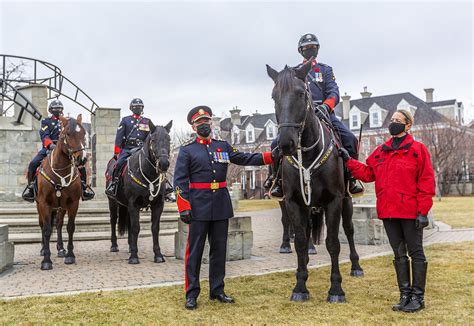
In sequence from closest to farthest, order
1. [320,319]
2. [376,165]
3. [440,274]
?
[320,319], [376,165], [440,274]

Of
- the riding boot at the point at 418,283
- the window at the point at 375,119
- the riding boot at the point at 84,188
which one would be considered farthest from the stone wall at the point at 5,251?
the window at the point at 375,119

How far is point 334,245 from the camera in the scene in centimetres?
645

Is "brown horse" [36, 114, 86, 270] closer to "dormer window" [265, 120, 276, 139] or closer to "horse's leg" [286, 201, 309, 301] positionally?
"horse's leg" [286, 201, 309, 301]

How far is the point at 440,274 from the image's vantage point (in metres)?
7.88

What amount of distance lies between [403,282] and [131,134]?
7.01 metres

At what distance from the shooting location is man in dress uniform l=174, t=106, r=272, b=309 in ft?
20.7

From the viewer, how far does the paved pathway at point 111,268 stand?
24.9 feet

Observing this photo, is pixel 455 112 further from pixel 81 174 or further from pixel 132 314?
pixel 132 314

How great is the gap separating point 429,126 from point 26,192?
4007cm

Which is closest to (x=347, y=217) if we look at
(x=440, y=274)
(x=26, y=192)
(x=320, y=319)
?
(x=440, y=274)

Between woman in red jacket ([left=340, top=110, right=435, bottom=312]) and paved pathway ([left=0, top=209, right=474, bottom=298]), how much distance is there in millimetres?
3072

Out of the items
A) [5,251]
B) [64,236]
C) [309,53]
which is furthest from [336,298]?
[64,236]

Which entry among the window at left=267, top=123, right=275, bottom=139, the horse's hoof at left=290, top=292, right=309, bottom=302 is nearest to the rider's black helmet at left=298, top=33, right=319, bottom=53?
the horse's hoof at left=290, top=292, right=309, bottom=302

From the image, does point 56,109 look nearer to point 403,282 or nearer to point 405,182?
point 405,182
